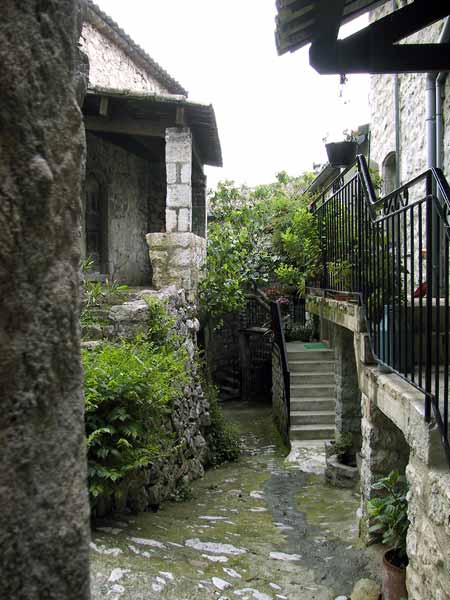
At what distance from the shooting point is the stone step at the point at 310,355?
11.4 m

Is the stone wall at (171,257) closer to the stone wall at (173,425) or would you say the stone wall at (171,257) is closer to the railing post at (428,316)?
the stone wall at (173,425)

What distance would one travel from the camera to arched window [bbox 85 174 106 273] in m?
10.5

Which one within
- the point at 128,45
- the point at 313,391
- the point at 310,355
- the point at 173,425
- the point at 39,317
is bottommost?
the point at 313,391

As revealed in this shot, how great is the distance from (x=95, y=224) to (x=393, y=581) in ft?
29.0

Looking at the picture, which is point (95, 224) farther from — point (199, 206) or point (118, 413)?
point (118, 413)


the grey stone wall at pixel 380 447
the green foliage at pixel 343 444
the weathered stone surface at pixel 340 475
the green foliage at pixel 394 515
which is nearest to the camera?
the green foliage at pixel 394 515

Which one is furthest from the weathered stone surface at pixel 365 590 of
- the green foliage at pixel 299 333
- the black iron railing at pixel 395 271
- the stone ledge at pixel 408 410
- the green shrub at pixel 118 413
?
the green foliage at pixel 299 333

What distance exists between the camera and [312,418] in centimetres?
963

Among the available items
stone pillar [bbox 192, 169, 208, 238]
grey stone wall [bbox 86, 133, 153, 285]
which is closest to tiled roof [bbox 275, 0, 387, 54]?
grey stone wall [bbox 86, 133, 153, 285]

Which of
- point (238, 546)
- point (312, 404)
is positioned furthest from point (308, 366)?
point (238, 546)

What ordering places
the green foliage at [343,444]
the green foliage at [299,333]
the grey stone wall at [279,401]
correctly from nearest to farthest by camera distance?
the green foliage at [343,444] → the grey stone wall at [279,401] → the green foliage at [299,333]

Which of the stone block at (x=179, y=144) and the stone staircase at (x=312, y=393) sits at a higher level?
the stone block at (x=179, y=144)

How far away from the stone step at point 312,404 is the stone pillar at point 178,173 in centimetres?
389

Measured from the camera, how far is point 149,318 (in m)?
6.24
